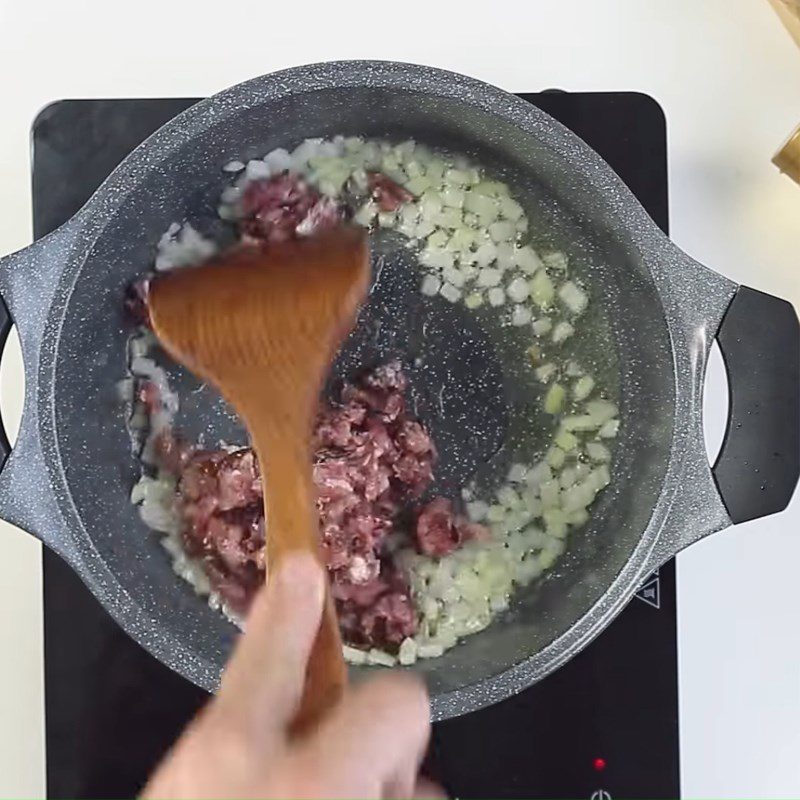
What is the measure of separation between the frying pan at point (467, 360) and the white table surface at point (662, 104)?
10 cm

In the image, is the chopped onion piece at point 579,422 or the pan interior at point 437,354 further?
the chopped onion piece at point 579,422

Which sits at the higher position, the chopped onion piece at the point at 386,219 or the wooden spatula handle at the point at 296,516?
the chopped onion piece at the point at 386,219

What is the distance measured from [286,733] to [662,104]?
76 cm

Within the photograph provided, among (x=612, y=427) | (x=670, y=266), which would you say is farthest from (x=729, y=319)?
(x=612, y=427)

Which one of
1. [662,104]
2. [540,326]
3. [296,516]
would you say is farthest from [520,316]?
[296,516]

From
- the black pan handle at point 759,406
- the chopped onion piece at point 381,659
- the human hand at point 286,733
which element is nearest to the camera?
the human hand at point 286,733

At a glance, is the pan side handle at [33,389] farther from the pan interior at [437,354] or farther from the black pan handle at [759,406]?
the black pan handle at [759,406]

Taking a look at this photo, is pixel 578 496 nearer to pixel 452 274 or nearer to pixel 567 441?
pixel 567 441

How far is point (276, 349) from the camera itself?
937 millimetres

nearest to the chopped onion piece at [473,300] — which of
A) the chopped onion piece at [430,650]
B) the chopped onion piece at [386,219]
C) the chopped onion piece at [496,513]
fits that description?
the chopped onion piece at [386,219]

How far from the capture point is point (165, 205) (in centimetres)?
108

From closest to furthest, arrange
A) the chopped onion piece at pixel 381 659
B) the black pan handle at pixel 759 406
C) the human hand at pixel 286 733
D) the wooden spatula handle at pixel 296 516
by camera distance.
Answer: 1. the human hand at pixel 286 733
2. the wooden spatula handle at pixel 296 516
3. the black pan handle at pixel 759 406
4. the chopped onion piece at pixel 381 659

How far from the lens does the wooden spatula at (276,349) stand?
0.92m

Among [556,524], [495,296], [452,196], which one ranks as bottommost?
[556,524]
